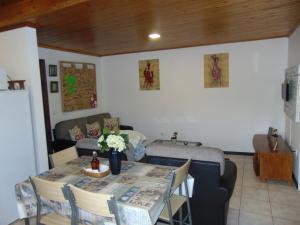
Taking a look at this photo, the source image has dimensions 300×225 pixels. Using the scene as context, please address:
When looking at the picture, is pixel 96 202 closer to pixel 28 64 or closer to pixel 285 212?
pixel 28 64

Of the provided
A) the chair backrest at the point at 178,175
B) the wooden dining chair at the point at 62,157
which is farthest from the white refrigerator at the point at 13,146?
the chair backrest at the point at 178,175

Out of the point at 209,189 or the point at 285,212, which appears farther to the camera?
the point at 285,212

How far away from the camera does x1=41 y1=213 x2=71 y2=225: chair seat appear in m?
1.93

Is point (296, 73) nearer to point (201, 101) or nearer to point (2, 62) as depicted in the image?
point (201, 101)

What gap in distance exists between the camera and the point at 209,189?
7.41ft

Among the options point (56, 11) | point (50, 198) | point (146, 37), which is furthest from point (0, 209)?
point (146, 37)

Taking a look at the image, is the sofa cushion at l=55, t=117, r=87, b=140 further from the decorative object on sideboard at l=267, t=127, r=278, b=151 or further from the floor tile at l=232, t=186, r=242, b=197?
the decorative object on sideboard at l=267, t=127, r=278, b=151

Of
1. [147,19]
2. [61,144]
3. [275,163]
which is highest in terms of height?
[147,19]

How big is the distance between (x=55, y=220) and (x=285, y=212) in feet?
8.37

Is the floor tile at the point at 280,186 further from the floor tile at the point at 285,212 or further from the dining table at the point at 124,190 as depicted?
the dining table at the point at 124,190

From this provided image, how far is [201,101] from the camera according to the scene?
530 centimetres

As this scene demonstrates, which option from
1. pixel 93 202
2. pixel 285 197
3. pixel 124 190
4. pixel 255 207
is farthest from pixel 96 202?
pixel 285 197

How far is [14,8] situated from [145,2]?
5.04 feet

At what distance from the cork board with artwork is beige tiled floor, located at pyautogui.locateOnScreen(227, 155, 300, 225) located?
3.68 metres
